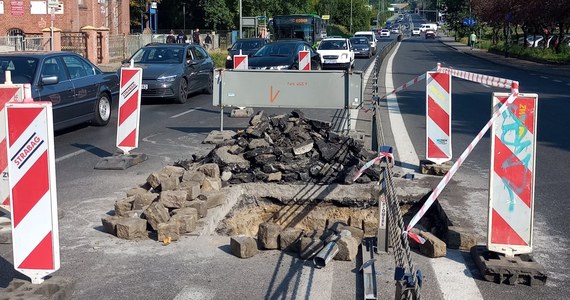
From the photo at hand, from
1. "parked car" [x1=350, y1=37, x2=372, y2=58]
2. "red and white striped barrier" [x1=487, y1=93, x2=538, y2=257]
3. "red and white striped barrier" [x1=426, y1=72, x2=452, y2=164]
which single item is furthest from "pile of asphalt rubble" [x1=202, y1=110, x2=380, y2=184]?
"parked car" [x1=350, y1=37, x2=372, y2=58]

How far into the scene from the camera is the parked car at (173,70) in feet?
62.1

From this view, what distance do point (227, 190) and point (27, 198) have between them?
364cm

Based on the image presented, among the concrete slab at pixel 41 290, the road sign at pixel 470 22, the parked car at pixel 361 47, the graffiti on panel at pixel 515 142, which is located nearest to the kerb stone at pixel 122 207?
Result: the concrete slab at pixel 41 290

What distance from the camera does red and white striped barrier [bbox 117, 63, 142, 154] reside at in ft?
34.4

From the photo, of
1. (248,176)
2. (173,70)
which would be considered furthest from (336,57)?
(248,176)

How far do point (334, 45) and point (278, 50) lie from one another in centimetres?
1465

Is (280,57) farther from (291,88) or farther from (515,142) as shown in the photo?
(515,142)

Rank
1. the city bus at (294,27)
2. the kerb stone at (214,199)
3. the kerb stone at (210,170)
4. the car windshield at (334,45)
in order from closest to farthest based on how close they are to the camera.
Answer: the kerb stone at (214,199), the kerb stone at (210,170), the car windshield at (334,45), the city bus at (294,27)

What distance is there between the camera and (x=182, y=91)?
19.6 m

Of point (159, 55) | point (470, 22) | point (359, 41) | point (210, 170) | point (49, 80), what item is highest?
point (470, 22)

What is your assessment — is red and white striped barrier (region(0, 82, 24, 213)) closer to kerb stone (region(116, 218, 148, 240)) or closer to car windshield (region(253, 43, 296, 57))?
kerb stone (region(116, 218, 148, 240))

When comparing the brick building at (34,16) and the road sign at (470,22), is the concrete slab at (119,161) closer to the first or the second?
the brick building at (34,16)

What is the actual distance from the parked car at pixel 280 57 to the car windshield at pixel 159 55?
9.27 ft

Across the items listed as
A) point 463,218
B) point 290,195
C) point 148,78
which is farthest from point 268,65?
point 463,218
